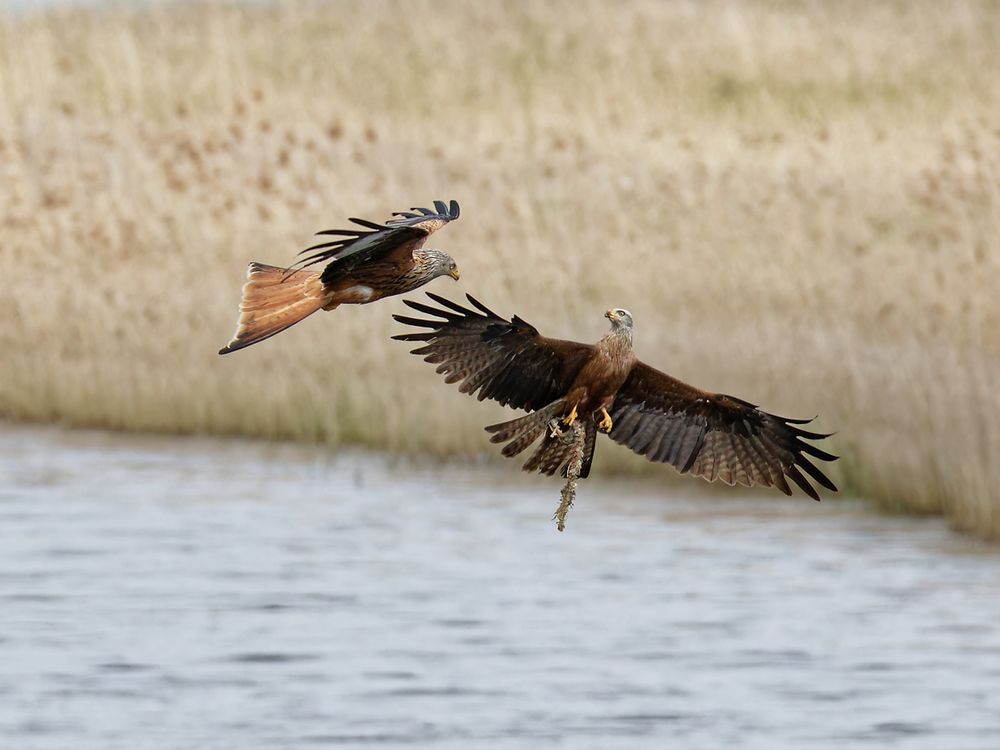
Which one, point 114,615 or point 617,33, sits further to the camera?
point 617,33

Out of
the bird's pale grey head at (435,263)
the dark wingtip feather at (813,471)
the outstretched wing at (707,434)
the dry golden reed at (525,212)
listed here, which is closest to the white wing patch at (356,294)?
the bird's pale grey head at (435,263)

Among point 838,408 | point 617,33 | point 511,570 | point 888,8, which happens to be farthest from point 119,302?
point 888,8

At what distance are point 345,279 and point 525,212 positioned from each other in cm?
1294

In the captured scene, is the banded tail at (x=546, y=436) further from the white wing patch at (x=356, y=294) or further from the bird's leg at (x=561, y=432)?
the white wing patch at (x=356, y=294)

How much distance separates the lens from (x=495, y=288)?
16641 millimetres

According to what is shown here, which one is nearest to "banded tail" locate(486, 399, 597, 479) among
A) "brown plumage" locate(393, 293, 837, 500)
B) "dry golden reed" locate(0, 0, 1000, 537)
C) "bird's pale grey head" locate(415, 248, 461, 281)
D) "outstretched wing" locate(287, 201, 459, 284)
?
"brown plumage" locate(393, 293, 837, 500)

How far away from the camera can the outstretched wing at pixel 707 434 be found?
693 centimetres

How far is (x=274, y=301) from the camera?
625 cm

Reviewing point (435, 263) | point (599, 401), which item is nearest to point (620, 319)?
point (599, 401)

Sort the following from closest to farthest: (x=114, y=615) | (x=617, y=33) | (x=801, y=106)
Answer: (x=114, y=615) < (x=801, y=106) < (x=617, y=33)

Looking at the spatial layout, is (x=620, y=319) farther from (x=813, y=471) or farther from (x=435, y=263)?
(x=813, y=471)

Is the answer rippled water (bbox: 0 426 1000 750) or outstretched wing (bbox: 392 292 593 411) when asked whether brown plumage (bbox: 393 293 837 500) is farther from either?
rippled water (bbox: 0 426 1000 750)

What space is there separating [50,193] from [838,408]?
849 centimetres

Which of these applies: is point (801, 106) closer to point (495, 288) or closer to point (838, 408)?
point (495, 288)
